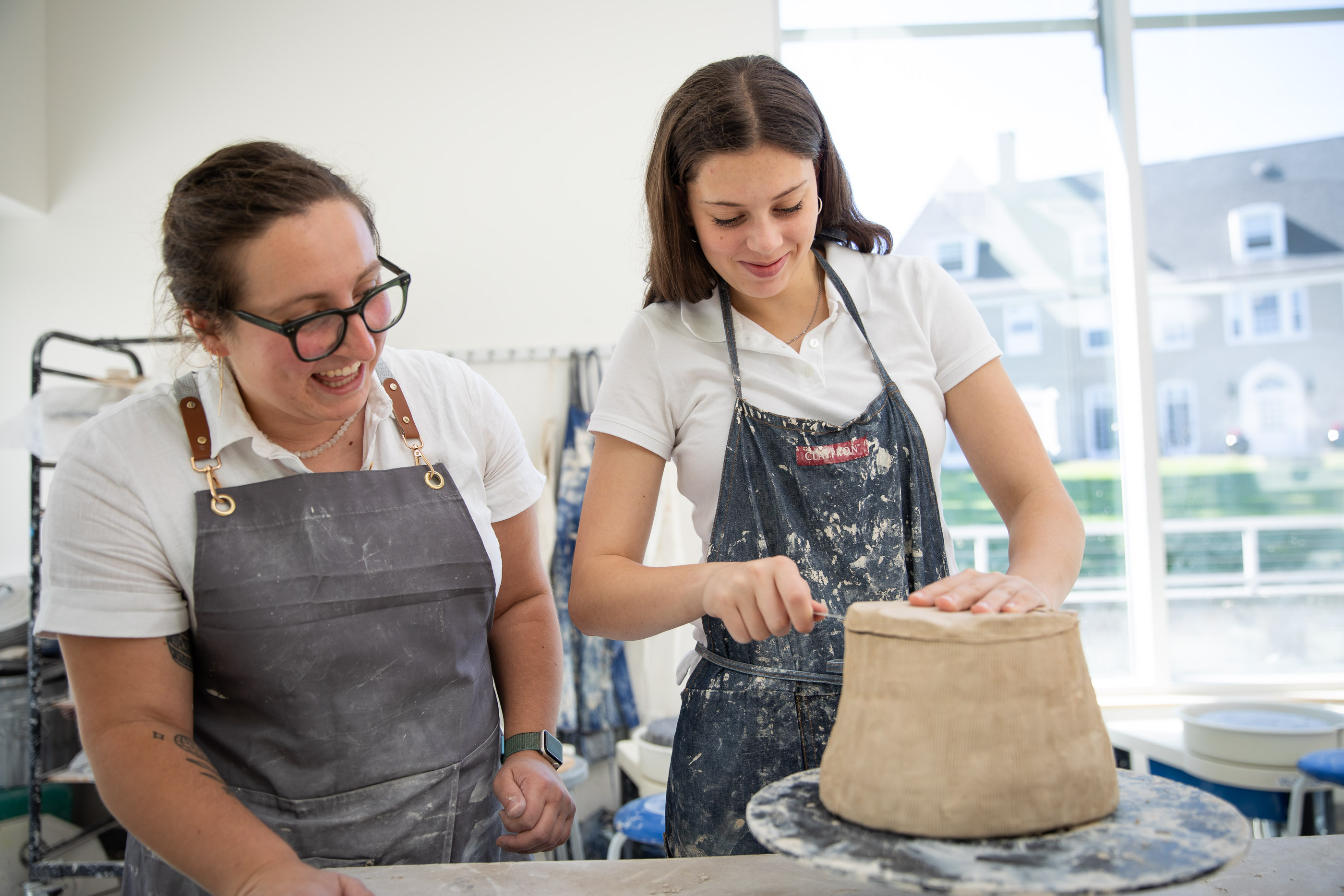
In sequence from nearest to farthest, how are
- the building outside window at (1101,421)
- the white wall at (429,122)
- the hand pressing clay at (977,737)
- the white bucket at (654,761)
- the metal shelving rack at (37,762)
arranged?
the hand pressing clay at (977,737), the white bucket at (654,761), the metal shelving rack at (37,762), the white wall at (429,122), the building outside window at (1101,421)

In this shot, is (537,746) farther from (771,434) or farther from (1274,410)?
(1274,410)

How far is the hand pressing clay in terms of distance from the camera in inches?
28.8

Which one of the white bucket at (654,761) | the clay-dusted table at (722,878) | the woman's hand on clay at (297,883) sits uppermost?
the woman's hand on clay at (297,883)

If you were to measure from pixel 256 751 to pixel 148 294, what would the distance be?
267 centimetres

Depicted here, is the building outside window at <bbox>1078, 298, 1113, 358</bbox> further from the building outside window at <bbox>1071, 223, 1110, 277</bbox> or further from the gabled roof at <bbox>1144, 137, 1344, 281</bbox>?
the gabled roof at <bbox>1144, 137, 1344, 281</bbox>

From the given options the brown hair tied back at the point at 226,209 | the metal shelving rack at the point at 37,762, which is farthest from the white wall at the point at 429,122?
the brown hair tied back at the point at 226,209

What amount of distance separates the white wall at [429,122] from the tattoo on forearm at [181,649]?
2.17 meters

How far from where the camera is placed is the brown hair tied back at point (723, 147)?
1.09 meters

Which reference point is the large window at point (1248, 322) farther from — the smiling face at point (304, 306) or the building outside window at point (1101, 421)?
the smiling face at point (304, 306)

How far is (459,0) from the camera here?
319cm

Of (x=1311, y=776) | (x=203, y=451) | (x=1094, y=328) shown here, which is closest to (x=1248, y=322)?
(x=1094, y=328)

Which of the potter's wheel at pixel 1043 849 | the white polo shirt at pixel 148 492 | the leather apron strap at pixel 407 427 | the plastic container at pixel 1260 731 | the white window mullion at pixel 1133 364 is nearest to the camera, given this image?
the potter's wheel at pixel 1043 849

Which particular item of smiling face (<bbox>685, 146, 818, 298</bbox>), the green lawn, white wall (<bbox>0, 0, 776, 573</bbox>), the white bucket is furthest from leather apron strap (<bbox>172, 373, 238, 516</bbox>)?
the green lawn

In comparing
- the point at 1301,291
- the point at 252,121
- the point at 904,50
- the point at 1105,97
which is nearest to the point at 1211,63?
the point at 1105,97
